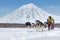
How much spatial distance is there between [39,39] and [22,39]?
1.02 m

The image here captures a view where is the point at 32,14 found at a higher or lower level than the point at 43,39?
higher

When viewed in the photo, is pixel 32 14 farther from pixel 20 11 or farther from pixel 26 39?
pixel 26 39

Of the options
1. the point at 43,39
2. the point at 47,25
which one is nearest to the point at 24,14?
the point at 47,25

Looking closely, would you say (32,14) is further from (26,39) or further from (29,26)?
(26,39)

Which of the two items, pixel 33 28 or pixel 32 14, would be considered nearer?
pixel 33 28

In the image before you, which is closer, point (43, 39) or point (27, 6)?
point (43, 39)

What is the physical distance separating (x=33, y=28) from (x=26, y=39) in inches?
484

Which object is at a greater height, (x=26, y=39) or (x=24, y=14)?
(x=24, y=14)

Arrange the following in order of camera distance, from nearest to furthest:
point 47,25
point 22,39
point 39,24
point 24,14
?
point 22,39 < point 39,24 < point 47,25 < point 24,14

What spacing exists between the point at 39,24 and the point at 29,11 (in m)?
111

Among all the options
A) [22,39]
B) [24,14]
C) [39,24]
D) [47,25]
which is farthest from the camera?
[24,14]

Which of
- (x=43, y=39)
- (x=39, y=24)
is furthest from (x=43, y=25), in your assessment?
(x=43, y=39)

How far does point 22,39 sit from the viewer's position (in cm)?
1457

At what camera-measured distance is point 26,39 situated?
576 inches
